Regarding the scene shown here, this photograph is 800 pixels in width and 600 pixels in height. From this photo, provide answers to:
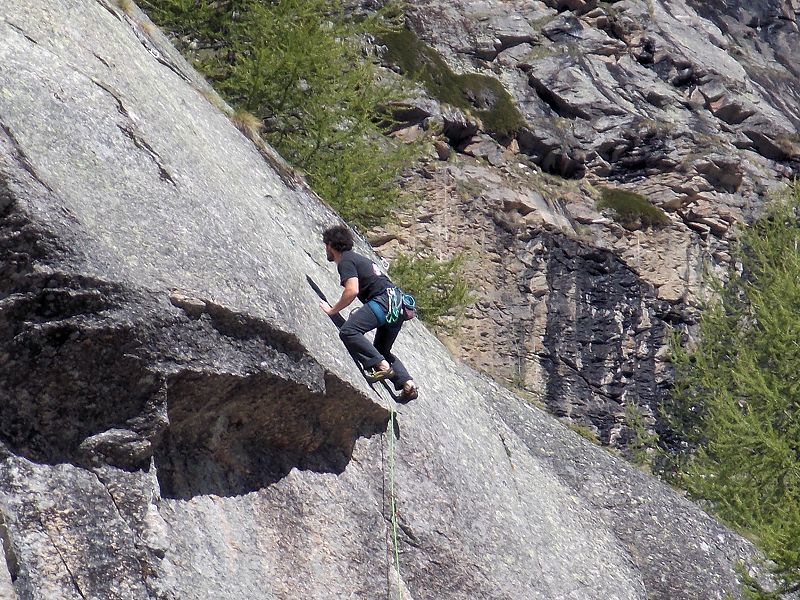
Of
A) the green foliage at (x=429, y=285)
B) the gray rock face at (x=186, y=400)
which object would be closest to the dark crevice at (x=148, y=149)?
the gray rock face at (x=186, y=400)

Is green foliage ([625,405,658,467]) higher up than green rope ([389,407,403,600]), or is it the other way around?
green rope ([389,407,403,600])

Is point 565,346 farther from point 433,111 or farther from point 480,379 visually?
point 480,379

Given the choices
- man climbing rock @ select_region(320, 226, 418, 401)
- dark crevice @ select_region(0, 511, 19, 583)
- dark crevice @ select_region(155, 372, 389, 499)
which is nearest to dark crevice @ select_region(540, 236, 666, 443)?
man climbing rock @ select_region(320, 226, 418, 401)

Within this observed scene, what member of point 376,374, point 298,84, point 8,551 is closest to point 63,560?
point 8,551

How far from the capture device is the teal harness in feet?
27.6

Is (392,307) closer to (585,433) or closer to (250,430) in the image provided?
(250,430)

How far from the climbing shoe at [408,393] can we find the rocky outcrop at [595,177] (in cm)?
1303

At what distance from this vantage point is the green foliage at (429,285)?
17016 millimetres

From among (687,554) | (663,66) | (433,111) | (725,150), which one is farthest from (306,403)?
(663,66)

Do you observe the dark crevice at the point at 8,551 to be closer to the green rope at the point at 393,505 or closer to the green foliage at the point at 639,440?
the green rope at the point at 393,505

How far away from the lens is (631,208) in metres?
27.0

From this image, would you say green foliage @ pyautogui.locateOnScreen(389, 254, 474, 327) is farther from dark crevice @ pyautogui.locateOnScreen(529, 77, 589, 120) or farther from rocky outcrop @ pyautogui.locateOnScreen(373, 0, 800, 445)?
dark crevice @ pyautogui.locateOnScreen(529, 77, 589, 120)

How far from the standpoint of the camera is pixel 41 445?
229 inches

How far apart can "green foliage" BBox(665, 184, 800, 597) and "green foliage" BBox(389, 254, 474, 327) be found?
4.51 m
